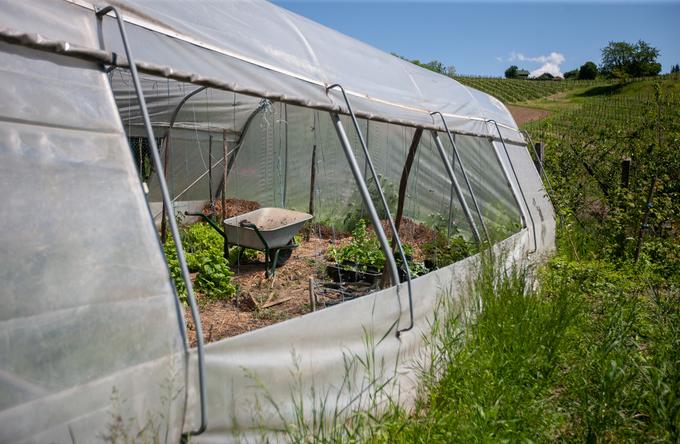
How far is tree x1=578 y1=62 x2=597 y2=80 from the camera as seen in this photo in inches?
2859

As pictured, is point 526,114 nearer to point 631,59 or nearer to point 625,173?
point 625,173

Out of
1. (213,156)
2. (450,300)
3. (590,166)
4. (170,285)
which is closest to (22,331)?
(170,285)

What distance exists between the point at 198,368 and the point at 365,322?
43.0 inches

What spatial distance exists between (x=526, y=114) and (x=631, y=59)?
41599mm

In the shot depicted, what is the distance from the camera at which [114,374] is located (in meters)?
1.74

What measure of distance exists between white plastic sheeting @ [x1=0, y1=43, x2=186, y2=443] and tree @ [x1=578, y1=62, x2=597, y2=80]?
3161 inches

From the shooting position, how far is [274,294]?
15.6 feet

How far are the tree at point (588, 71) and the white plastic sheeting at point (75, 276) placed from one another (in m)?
80.3

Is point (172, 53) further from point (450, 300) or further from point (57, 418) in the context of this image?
point (450, 300)

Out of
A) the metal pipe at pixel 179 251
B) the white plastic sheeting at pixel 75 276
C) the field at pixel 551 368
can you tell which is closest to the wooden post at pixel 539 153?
the field at pixel 551 368

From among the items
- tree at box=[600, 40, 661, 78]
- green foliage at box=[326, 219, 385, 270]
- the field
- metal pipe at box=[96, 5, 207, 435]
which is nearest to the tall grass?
the field

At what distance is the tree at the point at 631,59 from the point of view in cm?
6069

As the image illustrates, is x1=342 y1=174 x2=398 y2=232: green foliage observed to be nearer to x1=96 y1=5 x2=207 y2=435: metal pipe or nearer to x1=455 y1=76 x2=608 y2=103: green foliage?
x1=96 y1=5 x2=207 y2=435: metal pipe

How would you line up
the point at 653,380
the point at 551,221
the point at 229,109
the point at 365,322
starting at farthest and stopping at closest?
1. the point at 551,221
2. the point at 229,109
3. the point at 365,322
4. the point at 653,380
